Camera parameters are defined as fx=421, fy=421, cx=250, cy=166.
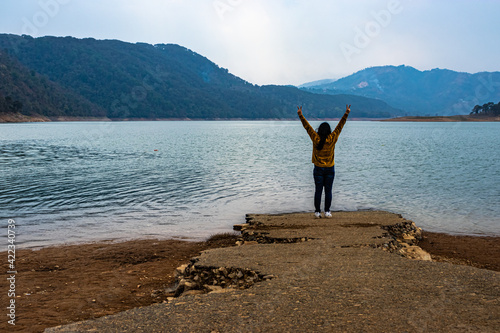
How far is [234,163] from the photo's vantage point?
31.9 metres

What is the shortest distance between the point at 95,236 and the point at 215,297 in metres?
7.27

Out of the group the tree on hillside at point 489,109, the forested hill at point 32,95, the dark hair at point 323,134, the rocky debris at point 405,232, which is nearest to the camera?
the rocky debris at point 405,232

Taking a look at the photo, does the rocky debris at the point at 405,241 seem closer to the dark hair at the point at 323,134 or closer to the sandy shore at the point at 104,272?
the sandy shore at the point at 104,272

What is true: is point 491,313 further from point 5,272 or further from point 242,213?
point 242,213

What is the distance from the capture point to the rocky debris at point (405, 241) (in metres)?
8.47

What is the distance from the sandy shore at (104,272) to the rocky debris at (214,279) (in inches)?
18.0

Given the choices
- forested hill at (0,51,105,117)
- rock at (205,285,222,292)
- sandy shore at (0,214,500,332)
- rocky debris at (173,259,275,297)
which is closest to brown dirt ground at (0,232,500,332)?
sandy shore at (0,214,500,332)

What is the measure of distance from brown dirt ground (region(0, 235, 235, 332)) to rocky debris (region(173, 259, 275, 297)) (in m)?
0.45

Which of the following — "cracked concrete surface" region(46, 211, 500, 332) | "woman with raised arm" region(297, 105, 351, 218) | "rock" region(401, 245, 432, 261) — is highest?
"woman with raised arm" region(297, 105, 351, 218)

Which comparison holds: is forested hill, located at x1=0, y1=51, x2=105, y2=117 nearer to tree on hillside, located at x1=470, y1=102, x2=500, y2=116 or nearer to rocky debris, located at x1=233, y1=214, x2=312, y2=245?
rocky debris, located at x1=233, y1=214, x2=312, y2=245

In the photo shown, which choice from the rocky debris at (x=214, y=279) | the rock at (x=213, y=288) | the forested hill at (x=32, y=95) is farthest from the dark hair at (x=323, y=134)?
the forested hill at (x=32, y=95)

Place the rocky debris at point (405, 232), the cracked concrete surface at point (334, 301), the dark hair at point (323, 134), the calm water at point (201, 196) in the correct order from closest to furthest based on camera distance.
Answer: the cracked concrete surface at point (334, 301) → the rocky debris at point (405, 232) → the dark hair at point (323, 134) → the calm water at point (201, 196)

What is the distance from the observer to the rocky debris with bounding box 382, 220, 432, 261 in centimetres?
847

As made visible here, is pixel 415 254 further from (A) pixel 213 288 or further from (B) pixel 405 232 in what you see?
(A) pixel 213 288
